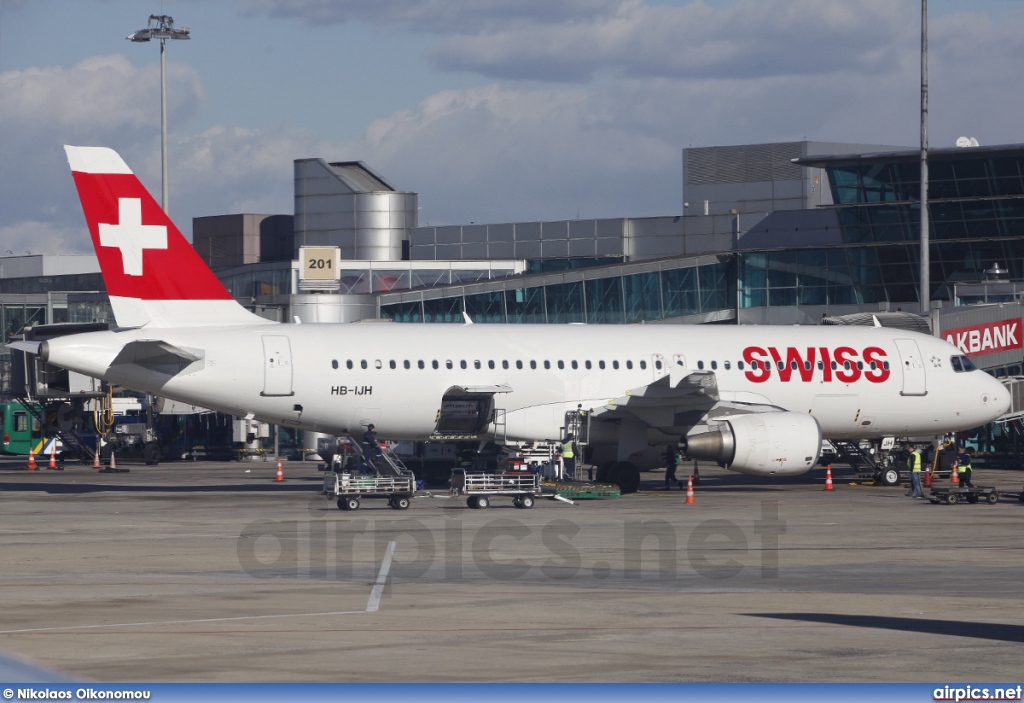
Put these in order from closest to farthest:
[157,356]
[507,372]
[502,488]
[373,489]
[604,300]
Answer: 1. [373,489]
2. [502,488]
3. [157,356]
4. [507,372]
5. [604,300]

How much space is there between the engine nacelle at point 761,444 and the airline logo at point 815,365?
3.03m

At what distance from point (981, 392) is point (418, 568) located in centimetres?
2435

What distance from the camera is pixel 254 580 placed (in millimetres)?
16984

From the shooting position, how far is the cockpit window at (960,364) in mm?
37688

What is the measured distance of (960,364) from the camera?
3781 cm

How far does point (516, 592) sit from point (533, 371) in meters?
18.9

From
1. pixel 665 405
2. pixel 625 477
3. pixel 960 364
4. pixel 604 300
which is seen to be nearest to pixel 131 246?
pixel 625 477

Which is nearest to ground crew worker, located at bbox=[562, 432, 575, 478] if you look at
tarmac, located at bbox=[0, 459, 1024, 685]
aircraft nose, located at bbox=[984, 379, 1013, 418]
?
tarmac, located at bbox=[0, 459, 1024, 685]

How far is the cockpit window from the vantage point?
1484 inches

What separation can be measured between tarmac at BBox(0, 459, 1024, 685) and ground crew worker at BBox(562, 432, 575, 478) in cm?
365

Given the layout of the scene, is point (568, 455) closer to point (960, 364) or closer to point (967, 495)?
point (967, 495)

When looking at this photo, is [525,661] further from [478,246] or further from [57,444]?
[478,246]

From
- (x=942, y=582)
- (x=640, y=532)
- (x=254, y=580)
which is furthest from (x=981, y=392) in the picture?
(x=254, y=580)

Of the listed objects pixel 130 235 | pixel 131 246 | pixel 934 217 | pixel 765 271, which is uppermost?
Answer: pixel 934 217
